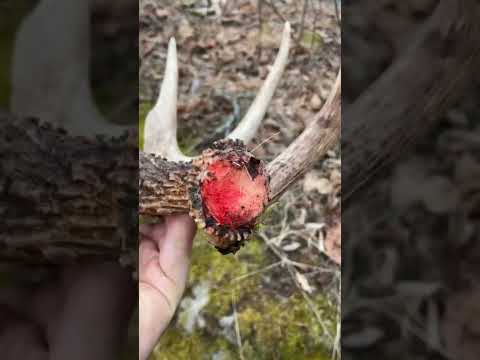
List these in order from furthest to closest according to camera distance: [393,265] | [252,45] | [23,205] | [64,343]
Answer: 1. [393,265]
2. [252,45]
3. [64,343]
4. [23,205]

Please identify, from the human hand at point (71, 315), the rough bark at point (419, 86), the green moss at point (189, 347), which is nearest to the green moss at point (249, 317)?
the green moss at point (189, 347)

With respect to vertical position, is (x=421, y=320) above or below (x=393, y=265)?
below

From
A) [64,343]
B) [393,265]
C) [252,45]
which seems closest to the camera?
[64,343]

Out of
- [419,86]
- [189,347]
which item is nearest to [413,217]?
[419,86]

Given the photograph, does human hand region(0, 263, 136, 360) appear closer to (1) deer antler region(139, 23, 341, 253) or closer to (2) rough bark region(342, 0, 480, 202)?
(1) deer antler region(139, 23, 341, 253)

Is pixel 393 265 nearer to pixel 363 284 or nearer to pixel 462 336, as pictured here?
pixel 363 284

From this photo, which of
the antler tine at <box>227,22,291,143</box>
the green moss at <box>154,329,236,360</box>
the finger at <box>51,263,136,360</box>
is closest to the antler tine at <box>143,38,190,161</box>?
the antler tine at <box>227,22,291,143</box>

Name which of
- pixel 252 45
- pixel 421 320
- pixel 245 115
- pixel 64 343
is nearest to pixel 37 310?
pixel 64 343

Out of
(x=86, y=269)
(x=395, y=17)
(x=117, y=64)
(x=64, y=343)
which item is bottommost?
(x=64, y=343)
